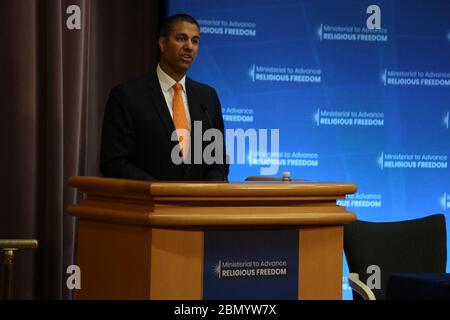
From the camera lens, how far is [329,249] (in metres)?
3.45

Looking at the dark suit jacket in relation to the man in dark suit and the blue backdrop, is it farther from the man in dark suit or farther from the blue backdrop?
the blue backdrop

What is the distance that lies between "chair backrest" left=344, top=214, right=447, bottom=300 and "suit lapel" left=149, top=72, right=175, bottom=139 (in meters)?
1.10

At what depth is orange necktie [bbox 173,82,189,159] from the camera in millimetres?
4133

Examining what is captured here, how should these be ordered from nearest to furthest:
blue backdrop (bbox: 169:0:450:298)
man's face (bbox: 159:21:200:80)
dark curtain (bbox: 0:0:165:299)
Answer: man's face (bbox: 159:21:200:80)
dark curtain (bbox: 0:0:165:299)
blue backdrop (bbox: 169:0:450:298)

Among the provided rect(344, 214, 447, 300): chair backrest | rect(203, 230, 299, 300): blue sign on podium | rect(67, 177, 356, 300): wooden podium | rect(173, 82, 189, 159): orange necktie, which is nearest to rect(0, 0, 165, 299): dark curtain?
rect(173, 82, 189, 159): orange necktie

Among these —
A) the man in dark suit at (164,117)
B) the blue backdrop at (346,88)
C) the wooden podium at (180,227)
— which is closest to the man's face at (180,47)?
the man in dark suit at (164,117)

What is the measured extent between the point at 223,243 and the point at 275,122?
3.29 m

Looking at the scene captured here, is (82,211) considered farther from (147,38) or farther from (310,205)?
(147,38)

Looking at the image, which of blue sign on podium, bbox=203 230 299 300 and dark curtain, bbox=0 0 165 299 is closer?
blue sign on podium, bbox=203 230 299 300

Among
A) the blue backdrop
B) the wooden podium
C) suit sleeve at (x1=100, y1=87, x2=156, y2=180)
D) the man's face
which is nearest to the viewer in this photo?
the wooden podium

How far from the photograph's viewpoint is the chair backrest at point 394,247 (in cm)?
460

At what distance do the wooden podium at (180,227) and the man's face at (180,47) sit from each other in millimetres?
977

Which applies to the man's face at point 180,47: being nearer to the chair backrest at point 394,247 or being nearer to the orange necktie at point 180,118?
the orange necktie at point 180,118

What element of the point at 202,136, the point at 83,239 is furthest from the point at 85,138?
the point at 83,239
